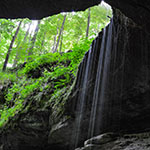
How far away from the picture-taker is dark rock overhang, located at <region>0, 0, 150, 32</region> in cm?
280

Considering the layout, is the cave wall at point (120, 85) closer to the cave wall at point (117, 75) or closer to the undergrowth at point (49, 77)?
the cave wall at point (117, 75)

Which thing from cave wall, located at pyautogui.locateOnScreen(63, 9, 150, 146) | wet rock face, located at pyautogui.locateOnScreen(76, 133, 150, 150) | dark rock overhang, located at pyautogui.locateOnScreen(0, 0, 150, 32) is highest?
dark rock overhang, located at pyautogui.locateOnScreen(0, 0, 150, 32)

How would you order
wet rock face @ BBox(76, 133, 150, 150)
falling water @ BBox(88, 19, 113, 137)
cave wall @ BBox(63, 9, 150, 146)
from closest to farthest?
wet rock face @ BBox(76, 133, 150, 150) → cave wall @ BBox(63, 9, 150, 146) → falling water @ BBox(88, 19, 113, 137)

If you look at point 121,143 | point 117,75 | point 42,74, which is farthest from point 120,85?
point 42,74

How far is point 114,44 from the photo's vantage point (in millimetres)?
3611

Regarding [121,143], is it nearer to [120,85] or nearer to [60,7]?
[120,85]

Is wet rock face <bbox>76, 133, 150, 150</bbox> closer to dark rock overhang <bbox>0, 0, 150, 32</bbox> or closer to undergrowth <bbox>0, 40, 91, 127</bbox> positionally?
undergrowth <bbox>0, 40, 91, 127</bbox>

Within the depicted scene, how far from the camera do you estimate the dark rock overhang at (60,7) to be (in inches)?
110

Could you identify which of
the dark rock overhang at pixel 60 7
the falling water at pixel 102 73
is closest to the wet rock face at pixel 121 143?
the falling water at pixel 102 73

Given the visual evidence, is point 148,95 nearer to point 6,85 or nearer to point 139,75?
point 139,75

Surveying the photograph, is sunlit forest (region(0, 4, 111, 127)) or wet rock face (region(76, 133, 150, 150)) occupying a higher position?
sunlit forest (region(0, 4, 111, 127))

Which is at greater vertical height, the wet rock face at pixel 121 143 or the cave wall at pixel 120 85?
the cave wall at pixel 120 85

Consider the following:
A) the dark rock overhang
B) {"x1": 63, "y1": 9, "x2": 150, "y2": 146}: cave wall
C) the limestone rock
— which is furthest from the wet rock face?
the dark rock overhang

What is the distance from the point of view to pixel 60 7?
3.46 m
